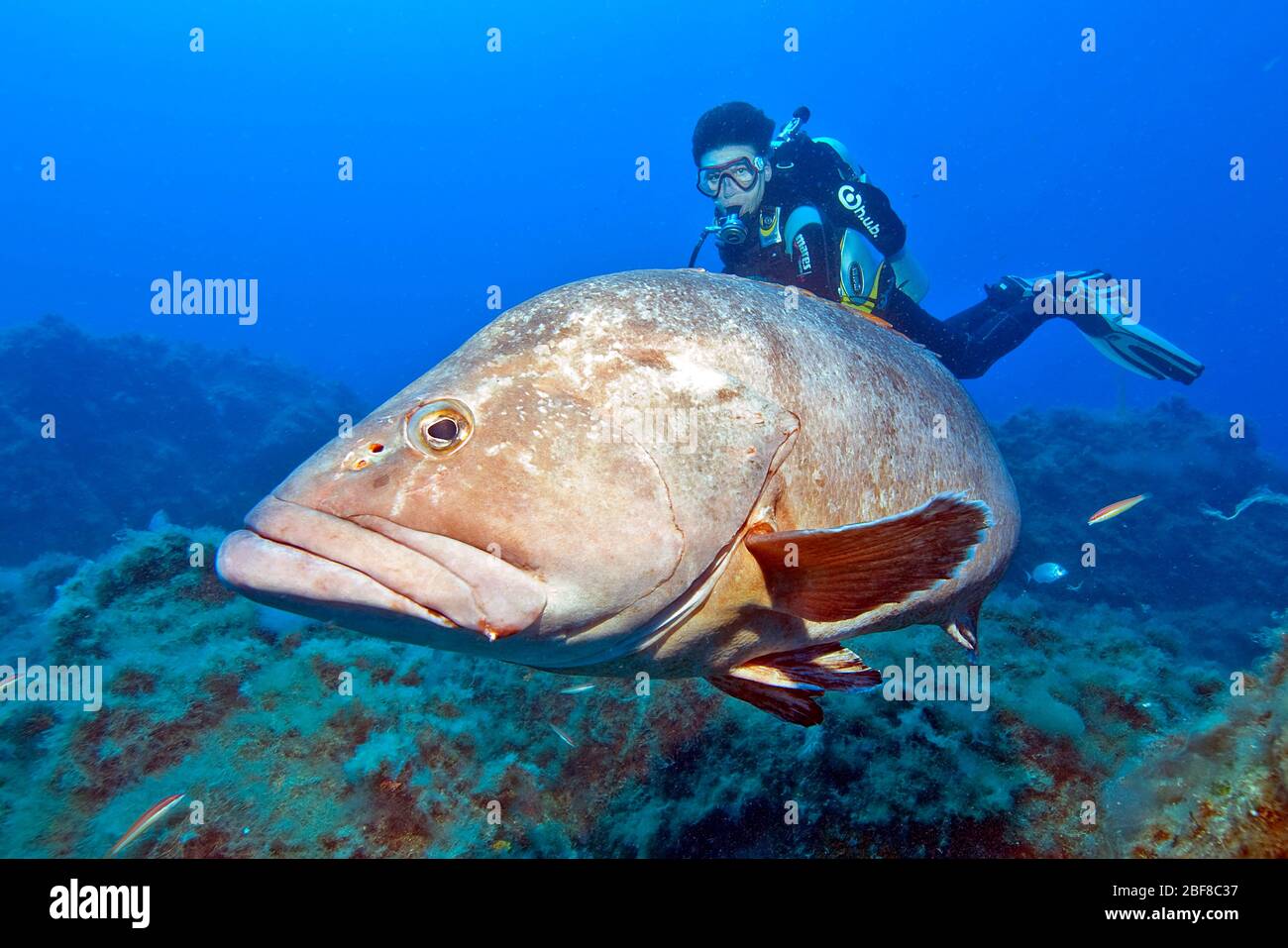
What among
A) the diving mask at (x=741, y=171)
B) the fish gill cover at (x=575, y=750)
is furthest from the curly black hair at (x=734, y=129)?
the fish gill cover at (x=575, y=750)

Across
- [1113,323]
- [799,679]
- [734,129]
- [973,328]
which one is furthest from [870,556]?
[1113,323]

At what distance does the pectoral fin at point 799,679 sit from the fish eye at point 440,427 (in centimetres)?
177

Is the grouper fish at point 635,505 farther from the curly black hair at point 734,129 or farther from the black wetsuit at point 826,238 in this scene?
the curly black hair at point 734,129

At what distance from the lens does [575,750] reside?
526 cm

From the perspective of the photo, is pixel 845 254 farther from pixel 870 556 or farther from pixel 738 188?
pixel 870 556

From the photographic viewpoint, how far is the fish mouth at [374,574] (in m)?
1.91

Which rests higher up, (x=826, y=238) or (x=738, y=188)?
(x=738, y=188)

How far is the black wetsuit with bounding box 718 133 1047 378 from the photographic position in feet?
22.1

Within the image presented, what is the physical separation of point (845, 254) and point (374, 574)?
6427 millimetres

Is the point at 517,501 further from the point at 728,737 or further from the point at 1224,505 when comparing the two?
the point at 1224,505

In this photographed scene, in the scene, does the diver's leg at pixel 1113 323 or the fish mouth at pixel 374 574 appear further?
the diver's leg at pixel 1113 323

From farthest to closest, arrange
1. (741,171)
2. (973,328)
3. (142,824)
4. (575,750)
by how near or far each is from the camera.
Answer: (973,328)
(741,171)
(575,750)
(142,824)

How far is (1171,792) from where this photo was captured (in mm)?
2771

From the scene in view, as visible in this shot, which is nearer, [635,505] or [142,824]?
[635,505]
